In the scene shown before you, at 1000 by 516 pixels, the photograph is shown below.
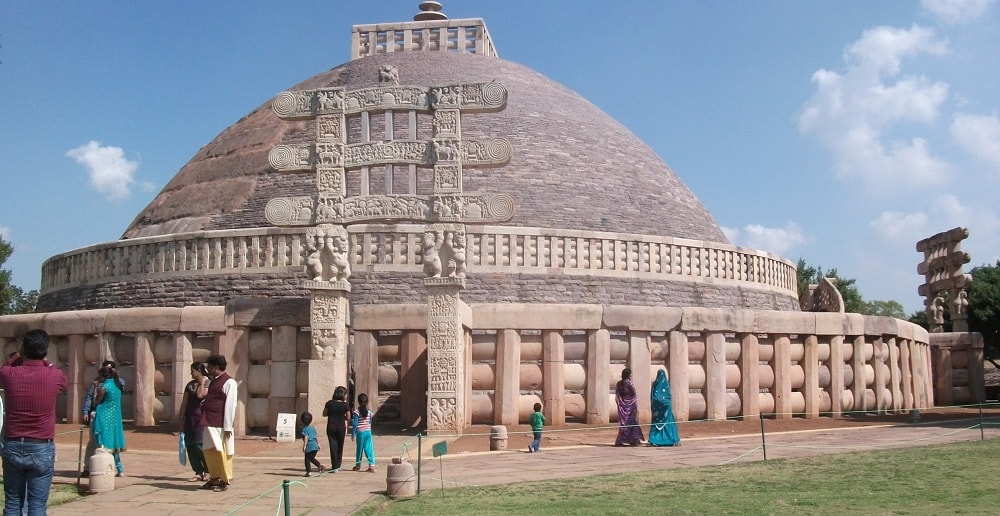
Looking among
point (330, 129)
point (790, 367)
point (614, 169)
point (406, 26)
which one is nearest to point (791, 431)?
point (790, 367)

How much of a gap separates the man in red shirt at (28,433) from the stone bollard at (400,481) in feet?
8.26

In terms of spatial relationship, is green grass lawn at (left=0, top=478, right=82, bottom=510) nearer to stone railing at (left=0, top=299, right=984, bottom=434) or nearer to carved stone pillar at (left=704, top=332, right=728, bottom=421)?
stone railing at (left=0, top=299, right=984, bottom=434)

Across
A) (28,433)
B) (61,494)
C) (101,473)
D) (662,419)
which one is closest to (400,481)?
(101,473)

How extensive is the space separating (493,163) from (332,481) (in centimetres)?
546

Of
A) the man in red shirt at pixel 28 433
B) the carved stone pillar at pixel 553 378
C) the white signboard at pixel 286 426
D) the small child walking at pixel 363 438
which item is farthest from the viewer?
the carved stone pillar at pixel 553 378

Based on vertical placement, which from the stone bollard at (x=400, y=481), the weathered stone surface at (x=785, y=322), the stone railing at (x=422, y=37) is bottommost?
the stone bollard at (x=400, y=481)

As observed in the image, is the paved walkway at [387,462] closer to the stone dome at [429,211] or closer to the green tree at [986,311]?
the stone dome at [429,211]

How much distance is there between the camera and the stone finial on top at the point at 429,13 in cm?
2888

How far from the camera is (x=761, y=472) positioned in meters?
8.15

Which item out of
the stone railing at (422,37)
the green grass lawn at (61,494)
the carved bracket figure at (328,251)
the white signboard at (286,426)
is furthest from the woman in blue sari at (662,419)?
the stone railing at (422,37)

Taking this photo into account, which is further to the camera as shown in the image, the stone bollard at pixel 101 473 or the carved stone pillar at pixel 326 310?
the carved stone pillar at pixel 326 310

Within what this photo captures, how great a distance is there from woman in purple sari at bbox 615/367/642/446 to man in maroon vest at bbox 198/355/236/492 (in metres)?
4.65

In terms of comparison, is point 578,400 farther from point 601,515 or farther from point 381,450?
point 601,515

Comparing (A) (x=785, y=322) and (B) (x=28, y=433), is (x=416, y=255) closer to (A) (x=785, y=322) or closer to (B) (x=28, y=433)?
(A) (x=785, y=322)
